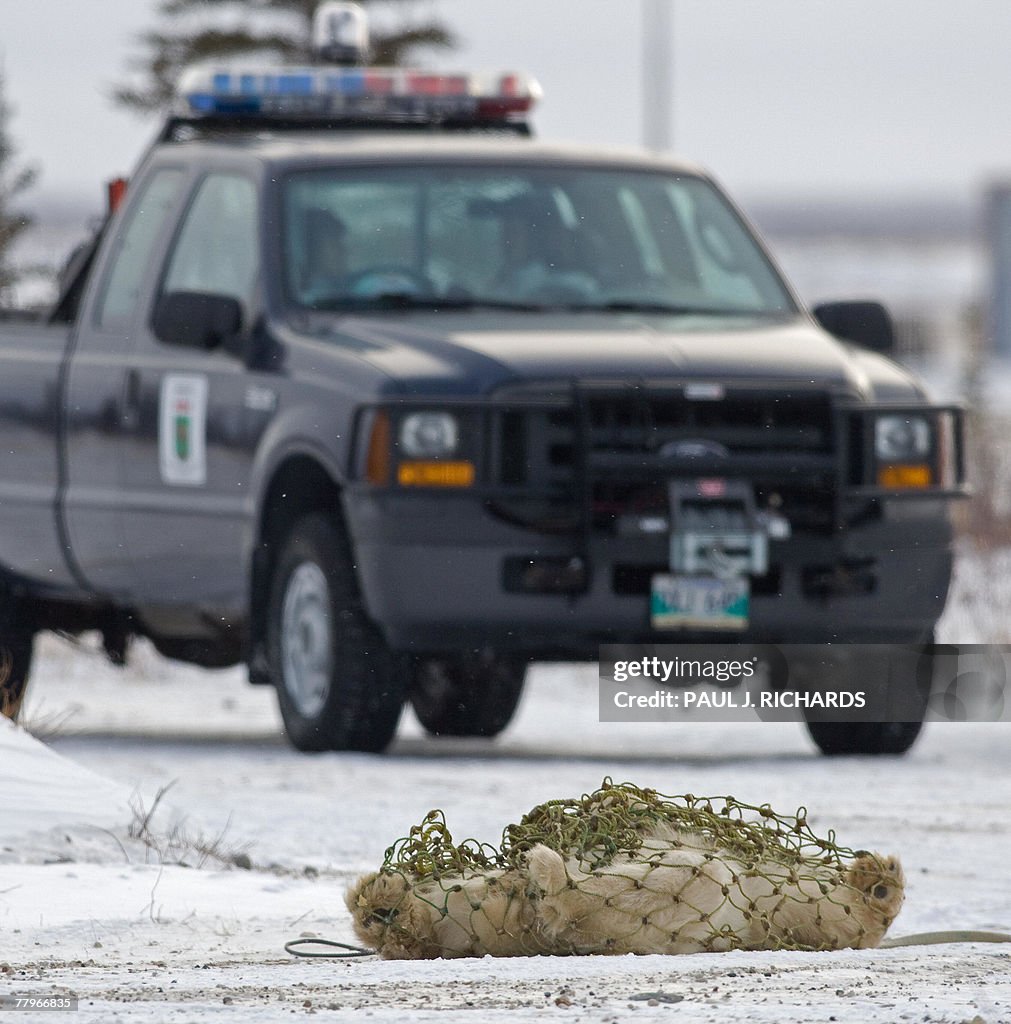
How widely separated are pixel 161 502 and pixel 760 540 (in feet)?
6.96

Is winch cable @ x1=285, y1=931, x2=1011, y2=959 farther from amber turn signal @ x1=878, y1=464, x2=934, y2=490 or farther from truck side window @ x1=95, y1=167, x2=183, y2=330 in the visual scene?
truck side window @ x1=95, y1=167, x2=183, y2=330

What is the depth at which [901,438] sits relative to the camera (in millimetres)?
9172

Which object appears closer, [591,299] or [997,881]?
[997,881]

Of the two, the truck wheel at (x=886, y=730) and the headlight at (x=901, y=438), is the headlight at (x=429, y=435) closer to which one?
the headlight at (x=901, y=438)

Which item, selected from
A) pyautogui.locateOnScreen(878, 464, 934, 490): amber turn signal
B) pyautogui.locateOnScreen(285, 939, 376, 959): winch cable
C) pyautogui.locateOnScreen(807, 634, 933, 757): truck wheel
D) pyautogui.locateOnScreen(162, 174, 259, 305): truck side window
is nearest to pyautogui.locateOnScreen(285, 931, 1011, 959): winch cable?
pyautogui.locateOnScreen(285, 939, 376, 959): winch cable

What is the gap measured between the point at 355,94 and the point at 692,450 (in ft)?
9.21

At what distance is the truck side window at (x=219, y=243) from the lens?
9.77 metres

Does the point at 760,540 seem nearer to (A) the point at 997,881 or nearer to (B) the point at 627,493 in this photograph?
(B) the point at 627,493

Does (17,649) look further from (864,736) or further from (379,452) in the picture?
(864,736)

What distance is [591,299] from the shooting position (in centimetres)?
964

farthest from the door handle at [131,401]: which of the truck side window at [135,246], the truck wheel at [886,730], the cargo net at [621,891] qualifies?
the cargo net at [621,891]

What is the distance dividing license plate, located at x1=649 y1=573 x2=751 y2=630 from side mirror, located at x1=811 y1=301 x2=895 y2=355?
1.21m

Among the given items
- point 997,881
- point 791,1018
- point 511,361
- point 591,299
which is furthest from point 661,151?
point 791,1018
